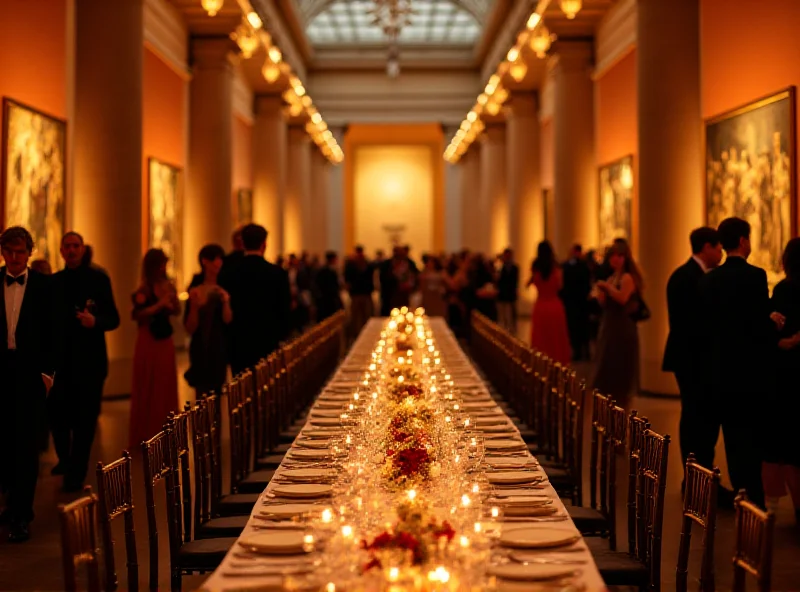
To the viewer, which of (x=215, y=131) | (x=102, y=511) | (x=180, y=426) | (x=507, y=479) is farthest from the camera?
(x=215, y=131)

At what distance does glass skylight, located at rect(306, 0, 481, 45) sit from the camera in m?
40.4

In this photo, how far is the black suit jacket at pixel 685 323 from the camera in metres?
7.50

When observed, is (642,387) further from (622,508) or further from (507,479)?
(507,479)

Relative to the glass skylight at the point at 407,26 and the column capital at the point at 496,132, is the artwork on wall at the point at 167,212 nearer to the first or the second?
the column capital at the point at 496,132

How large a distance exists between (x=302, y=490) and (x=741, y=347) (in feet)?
11.8

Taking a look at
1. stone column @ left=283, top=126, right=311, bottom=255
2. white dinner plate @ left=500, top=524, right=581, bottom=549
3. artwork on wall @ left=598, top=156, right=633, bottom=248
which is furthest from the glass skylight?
white dinner plate @ left=500, top=524, right=581, bottom=549

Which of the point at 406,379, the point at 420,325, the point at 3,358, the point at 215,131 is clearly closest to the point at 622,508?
the point at 406,379

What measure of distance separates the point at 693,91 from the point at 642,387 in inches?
136

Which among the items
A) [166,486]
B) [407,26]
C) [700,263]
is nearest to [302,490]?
[166,486]

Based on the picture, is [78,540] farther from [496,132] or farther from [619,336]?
[496,132]

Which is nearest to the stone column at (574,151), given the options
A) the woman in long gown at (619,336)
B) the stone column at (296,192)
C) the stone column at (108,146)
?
the stone column at (108,146)

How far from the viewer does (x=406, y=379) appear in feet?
22.4

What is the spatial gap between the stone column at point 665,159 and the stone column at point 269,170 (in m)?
13.4

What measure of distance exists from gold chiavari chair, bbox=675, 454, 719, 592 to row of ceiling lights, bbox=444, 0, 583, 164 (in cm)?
1041
